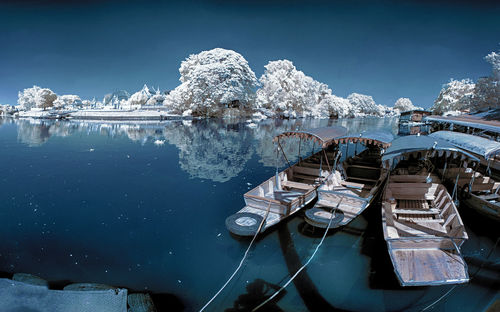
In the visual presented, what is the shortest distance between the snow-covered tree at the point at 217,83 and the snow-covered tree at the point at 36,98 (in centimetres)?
6002

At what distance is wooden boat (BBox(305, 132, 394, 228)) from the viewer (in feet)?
30.0

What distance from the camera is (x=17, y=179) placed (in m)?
15.1

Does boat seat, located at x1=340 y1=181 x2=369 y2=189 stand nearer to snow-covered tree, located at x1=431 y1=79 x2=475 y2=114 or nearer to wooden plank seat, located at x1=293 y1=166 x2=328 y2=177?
wooden plank seat, located at x1=293 y1=166 x2=328 y2=177

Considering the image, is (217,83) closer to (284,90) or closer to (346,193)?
(284,90)

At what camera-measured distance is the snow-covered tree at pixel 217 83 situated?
62406 millimetres

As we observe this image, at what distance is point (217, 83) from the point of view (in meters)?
63.7

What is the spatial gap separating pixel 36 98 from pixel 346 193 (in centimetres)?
12085

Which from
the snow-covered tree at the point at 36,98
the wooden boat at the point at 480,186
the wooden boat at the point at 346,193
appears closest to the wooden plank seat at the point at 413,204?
the wooden boat at the point at 346,193

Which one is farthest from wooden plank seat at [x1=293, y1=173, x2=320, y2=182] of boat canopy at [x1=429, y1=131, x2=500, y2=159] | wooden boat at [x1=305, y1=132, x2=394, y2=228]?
boat canopy at [x1=429, y1=131, x2=500, y2=159]

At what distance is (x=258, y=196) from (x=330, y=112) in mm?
113365

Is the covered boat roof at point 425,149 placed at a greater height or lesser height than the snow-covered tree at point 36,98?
lesser

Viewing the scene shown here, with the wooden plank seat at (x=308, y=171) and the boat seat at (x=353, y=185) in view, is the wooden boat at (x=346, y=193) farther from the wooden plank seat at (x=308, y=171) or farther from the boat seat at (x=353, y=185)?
the wooden plank seat at (x=308, y=171)

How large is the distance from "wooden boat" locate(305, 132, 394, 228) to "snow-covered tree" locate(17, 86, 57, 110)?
11583cm

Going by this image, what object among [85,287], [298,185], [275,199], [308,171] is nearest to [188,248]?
[85,287]
